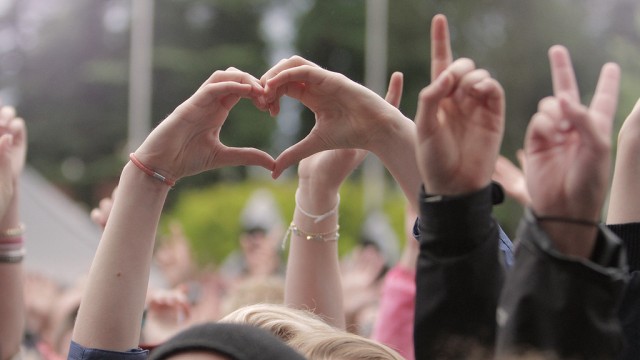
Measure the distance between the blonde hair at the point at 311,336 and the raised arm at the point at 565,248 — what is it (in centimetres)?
39

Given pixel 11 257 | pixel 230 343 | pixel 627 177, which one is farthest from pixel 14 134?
pixel 627 177

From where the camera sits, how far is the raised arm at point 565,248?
4.31 feet

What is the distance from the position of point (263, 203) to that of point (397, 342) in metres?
11.2

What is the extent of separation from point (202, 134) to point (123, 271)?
292mm

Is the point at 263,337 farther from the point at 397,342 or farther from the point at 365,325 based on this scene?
the point at 365,325

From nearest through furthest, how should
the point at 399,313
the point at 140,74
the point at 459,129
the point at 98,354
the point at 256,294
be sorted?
the point at 459,129 → the point at 98,354 → the point at 399,313 → the point at 256,294 → the point at 140,74

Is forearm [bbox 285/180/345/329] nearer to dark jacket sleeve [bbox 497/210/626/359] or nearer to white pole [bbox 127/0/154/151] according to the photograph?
dark jacket sleeve [bbox 497/210/626/359]

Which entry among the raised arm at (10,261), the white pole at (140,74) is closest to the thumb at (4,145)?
the raised arm at (10,261)

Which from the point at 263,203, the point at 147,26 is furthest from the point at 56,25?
the point at 263,203

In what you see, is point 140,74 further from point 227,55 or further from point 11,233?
point 11,233

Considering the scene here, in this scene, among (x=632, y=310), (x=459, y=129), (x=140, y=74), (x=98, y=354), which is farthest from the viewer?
(x=140, y=74)

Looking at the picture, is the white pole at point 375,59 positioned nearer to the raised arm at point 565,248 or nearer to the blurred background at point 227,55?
the blurred background at point 227,55

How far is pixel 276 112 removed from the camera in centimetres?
201

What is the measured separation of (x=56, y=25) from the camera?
23500 millimetres
